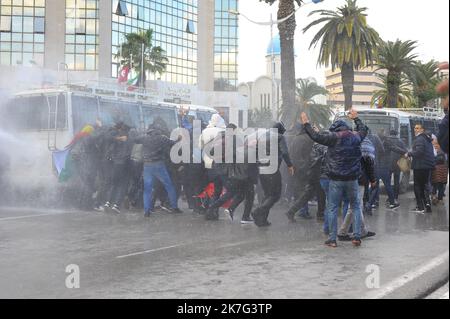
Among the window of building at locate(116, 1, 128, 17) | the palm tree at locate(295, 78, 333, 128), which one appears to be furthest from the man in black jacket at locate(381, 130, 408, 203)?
the window of building at locate(116, 1, 128, 17)

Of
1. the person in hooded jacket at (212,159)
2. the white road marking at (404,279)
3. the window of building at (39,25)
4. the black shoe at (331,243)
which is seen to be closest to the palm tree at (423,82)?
the person in hooded jacket at (212,159)

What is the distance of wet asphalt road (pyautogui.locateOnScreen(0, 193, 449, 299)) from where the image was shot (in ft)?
18.1

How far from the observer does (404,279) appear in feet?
18.9

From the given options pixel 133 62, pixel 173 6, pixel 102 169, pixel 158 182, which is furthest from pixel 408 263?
pixel 173 6

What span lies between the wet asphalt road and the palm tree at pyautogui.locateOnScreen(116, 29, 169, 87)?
4712cm

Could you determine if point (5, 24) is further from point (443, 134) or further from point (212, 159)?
point (443, 134)

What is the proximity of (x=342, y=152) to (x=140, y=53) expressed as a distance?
166ft

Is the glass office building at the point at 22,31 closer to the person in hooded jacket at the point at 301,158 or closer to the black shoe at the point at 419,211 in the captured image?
the person in hooded jacket at the point at 301,158

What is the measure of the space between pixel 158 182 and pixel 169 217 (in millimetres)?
1081

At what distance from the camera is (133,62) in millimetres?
56938

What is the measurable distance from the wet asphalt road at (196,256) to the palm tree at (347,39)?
1807 cm

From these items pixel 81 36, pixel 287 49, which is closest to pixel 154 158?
pixel 287 49

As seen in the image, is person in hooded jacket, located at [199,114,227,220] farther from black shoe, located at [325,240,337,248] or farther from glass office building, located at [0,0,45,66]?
glass office building, located at [0,0,45,66]

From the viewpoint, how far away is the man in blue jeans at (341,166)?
24.8ft
